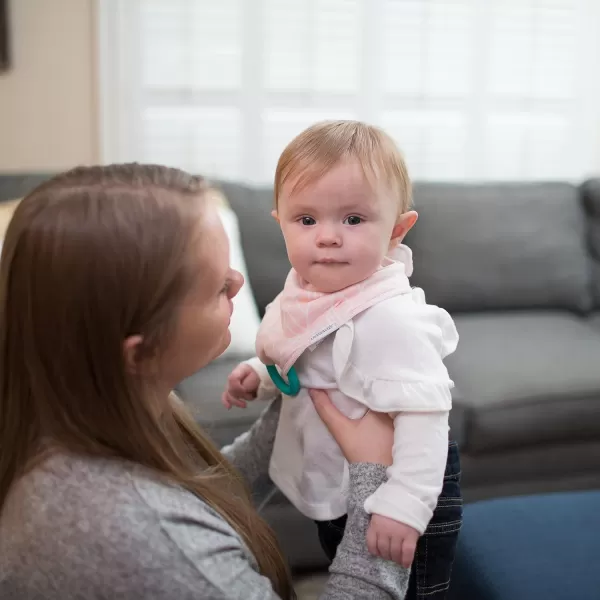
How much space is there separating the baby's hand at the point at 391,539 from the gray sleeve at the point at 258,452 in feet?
1.03

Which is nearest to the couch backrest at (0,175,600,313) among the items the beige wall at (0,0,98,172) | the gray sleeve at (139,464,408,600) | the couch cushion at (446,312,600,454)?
the couch cushion at (446,312,600,454)

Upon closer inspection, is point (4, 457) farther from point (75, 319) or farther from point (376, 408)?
point (376, 408)

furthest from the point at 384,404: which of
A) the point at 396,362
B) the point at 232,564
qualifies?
the point at 232,564

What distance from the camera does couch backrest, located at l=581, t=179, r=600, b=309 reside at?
2812 millimetres

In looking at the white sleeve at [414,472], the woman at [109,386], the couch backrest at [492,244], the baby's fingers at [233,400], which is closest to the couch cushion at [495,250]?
the couch backrest at [492,244]

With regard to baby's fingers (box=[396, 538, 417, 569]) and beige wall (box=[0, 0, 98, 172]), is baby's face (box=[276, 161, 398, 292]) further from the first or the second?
beige wall (box=[0, 0, 98, 172])

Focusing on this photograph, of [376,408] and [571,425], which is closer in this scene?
[376,408]

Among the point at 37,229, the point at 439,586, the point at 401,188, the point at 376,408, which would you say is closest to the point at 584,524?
the point at 439,586

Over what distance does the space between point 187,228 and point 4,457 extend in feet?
1.10

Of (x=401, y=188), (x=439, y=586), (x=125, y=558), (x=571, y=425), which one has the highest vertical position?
(x=401, y=188)

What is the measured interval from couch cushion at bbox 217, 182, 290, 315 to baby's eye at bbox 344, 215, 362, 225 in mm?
1425

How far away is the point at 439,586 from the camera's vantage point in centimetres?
104

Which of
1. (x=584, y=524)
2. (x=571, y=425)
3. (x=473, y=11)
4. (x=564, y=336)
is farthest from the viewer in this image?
(x=473, y=11)

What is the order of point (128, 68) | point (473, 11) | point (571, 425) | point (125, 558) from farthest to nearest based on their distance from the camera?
point (473, 11) → point (128, 68) → point (571, 425) → point (125, 558)
